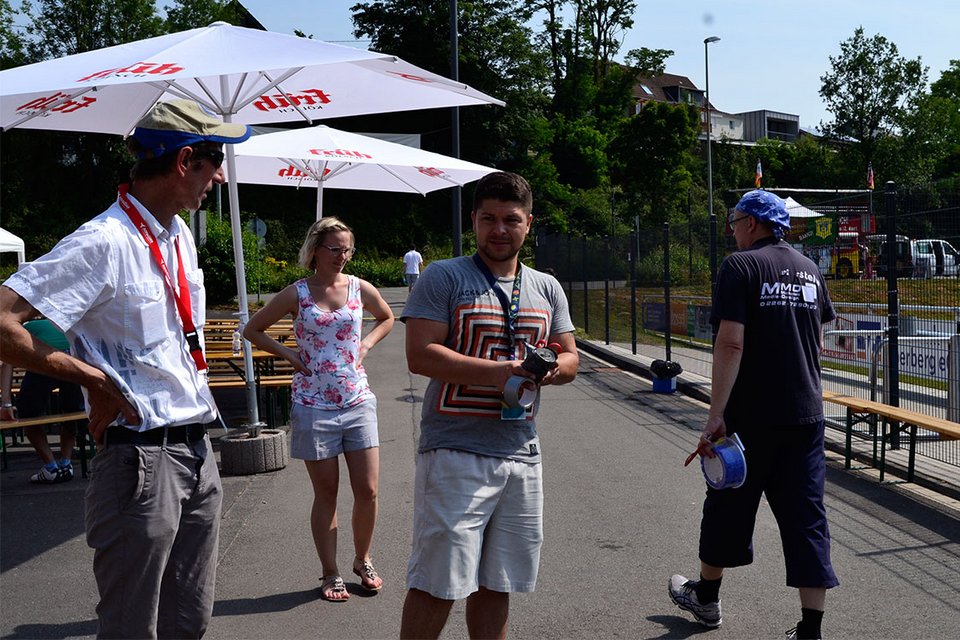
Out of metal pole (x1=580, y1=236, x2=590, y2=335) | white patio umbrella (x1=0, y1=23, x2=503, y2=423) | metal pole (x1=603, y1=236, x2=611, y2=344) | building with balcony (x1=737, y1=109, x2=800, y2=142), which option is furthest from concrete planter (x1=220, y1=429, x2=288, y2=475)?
building with balcony (x1=737, y1=109, x2=800, y2=142)

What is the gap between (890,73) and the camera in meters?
61.4

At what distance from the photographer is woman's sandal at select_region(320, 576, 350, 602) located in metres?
4.80

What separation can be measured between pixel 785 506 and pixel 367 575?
219 cm

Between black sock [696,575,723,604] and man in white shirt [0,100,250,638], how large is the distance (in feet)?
7.91

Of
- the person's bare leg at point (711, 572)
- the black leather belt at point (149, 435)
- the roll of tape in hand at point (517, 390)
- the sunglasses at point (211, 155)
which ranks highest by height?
the sunglasses at point (211, 155)

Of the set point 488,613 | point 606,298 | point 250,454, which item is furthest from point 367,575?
point 606,298

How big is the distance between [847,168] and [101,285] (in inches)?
2701

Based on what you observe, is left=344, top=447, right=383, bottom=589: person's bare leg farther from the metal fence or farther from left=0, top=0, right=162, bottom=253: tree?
left=0, top=0, right=162, bottom=253: tree

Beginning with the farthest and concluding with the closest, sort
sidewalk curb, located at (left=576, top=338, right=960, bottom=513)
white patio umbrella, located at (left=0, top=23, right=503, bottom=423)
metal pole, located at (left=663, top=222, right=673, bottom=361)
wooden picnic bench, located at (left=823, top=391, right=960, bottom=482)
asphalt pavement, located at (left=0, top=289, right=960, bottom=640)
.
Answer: metal pole, located at (left=663, top=222, right=673, bottom=361)
sidewalk curb, located at (left=576, top=338, right=960, bottom=513)
wooden picnic bench, located at (left=823, top=391, right=960, bottom=482)
white patio umbrella, located at (left=0, top=23, right=503, bottom=423)
asphalt pavement, located at (left=0, top=289, right=960, bottom=640)

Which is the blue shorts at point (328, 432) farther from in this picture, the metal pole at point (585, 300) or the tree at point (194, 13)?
the tree at point (194, 13)

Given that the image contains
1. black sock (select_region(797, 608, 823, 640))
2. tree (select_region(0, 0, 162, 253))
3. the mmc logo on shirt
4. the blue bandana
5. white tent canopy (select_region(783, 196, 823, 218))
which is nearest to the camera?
black sock (select_region(797, 608, 823, 640))

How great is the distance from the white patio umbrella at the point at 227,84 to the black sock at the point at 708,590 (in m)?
3.82

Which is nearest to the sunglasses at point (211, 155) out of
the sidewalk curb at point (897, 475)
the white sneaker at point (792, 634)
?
the white sneaker at point (792, 634)

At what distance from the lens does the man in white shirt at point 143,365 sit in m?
2.60
